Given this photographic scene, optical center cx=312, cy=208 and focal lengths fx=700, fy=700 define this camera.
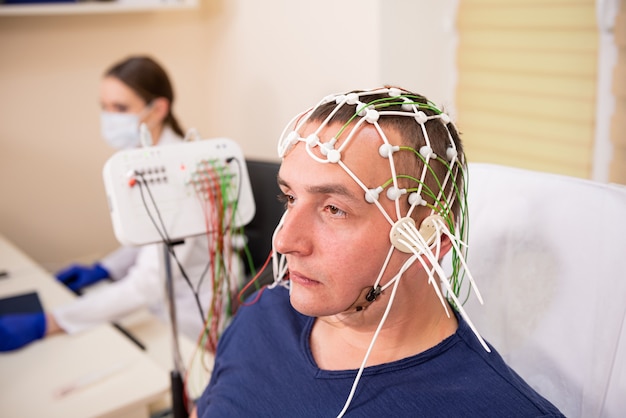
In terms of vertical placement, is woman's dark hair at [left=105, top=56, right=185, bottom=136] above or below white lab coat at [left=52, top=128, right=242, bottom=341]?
above

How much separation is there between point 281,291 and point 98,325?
762 millimetres

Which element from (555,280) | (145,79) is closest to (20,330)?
(145,79)

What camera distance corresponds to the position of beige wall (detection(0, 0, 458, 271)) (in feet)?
8.98

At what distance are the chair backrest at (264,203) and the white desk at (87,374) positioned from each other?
0.39 m

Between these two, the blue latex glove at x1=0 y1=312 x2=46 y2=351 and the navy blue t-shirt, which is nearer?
the navy blue t-shirt

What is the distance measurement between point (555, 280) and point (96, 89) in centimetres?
240

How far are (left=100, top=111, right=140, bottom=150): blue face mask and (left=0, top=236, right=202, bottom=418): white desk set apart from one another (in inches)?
30.0

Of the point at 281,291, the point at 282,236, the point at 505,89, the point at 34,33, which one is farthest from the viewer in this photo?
the point at 34,33

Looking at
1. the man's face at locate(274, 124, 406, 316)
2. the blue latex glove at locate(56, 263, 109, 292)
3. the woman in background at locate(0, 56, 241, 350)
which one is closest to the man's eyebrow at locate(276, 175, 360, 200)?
the man's face at locate(274, 124, 406, 316)

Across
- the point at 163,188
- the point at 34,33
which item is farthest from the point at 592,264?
the point at 34,33

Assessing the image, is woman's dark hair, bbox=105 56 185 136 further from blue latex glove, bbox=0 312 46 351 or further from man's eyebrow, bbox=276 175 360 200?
man's eyebrow, bbox=276 175 360 200

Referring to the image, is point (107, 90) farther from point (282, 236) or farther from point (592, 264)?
point (592, 264)

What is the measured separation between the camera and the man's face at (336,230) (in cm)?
97

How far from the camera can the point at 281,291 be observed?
1.32 m
